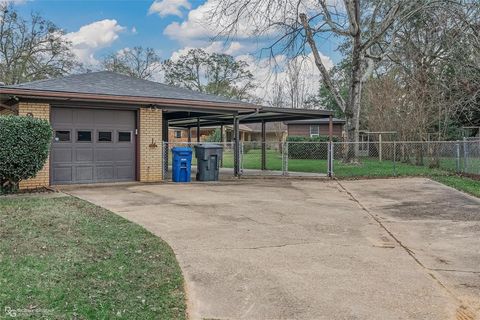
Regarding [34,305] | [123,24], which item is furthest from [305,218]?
[123,24]

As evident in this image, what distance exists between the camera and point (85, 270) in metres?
4.24

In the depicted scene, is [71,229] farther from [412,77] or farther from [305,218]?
[412,77]

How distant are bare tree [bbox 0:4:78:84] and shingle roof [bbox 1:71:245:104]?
17941 millimetres

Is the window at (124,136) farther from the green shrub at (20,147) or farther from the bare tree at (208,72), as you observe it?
the bare tree at (208,72)

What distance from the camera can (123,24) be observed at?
2531cm

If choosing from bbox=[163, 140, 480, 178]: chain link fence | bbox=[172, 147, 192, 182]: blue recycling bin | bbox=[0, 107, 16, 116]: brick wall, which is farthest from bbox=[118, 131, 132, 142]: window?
bbox=[0, 107, 16, 116]: brick wall

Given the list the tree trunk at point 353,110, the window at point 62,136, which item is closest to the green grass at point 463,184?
the tree trunk at point 353,110

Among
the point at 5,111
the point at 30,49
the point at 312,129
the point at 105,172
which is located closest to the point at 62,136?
the point at 105,172

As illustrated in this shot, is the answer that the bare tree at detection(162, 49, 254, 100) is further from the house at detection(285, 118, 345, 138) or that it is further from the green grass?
the green grass

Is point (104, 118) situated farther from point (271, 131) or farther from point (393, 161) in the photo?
point (271, 131)

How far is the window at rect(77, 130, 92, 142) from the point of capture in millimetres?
12266

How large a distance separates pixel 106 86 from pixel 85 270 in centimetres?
972

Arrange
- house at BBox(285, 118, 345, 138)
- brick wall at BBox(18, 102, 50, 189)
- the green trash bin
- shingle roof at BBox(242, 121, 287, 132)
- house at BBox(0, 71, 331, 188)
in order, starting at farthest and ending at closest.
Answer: shingle roof at BBox(242, 121, 287, 132), house at BBox(285, 118, 345, 138), the green trash bin, house at BBox(0, 71, 331, 188), brick wall at BBox(18, 102, 50, 189)

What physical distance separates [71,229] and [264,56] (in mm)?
11841
